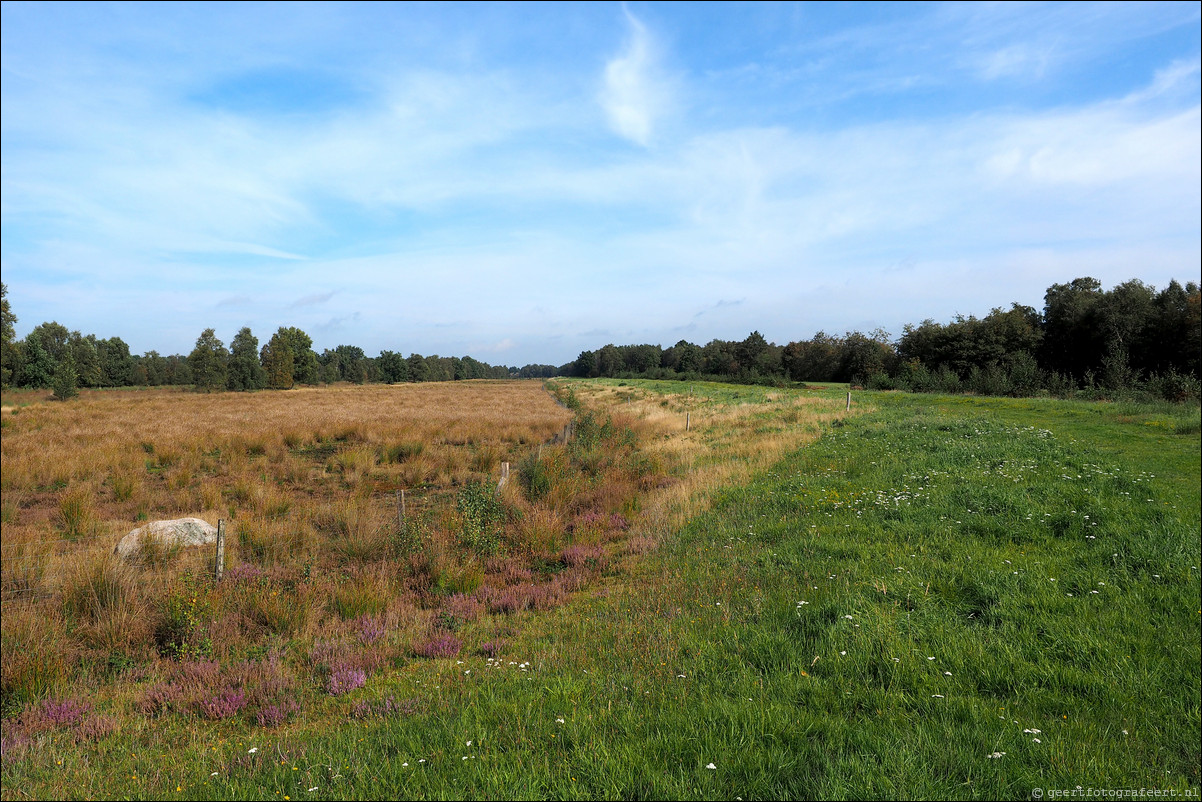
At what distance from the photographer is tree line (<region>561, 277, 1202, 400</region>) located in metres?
37.8

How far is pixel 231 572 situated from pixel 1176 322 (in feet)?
192

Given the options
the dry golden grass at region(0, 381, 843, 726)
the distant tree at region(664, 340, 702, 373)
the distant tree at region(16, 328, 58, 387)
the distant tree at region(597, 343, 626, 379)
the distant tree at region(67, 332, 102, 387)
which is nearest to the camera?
the dry golden grass at region(0, 381, 843, 726)

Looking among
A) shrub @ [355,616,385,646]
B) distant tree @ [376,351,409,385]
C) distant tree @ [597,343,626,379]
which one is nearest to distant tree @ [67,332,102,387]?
shrub @ [355,616,385,646]

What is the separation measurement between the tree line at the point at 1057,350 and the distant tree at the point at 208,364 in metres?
72.5

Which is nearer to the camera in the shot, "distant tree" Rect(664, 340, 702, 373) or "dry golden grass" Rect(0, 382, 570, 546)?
"dry golden grass" Rect(0, 382, 570, 546)

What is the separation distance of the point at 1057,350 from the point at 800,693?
66372 mm

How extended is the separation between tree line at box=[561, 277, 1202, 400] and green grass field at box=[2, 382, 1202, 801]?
3007cm

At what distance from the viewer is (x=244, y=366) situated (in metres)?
67.7

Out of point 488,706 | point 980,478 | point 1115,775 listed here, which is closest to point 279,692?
point 488,706

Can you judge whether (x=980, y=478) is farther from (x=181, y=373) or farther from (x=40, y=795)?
(x=181, y=373)

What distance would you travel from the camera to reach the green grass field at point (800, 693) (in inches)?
130

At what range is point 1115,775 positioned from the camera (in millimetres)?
Answer: 3283

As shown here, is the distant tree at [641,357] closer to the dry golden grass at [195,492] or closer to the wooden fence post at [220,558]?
the dry golden grass at [195,492]

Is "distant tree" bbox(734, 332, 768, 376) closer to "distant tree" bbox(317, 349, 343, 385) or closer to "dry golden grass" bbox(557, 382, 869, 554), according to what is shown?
"dry golden grass" bbox(557, 382, 869, 554)
